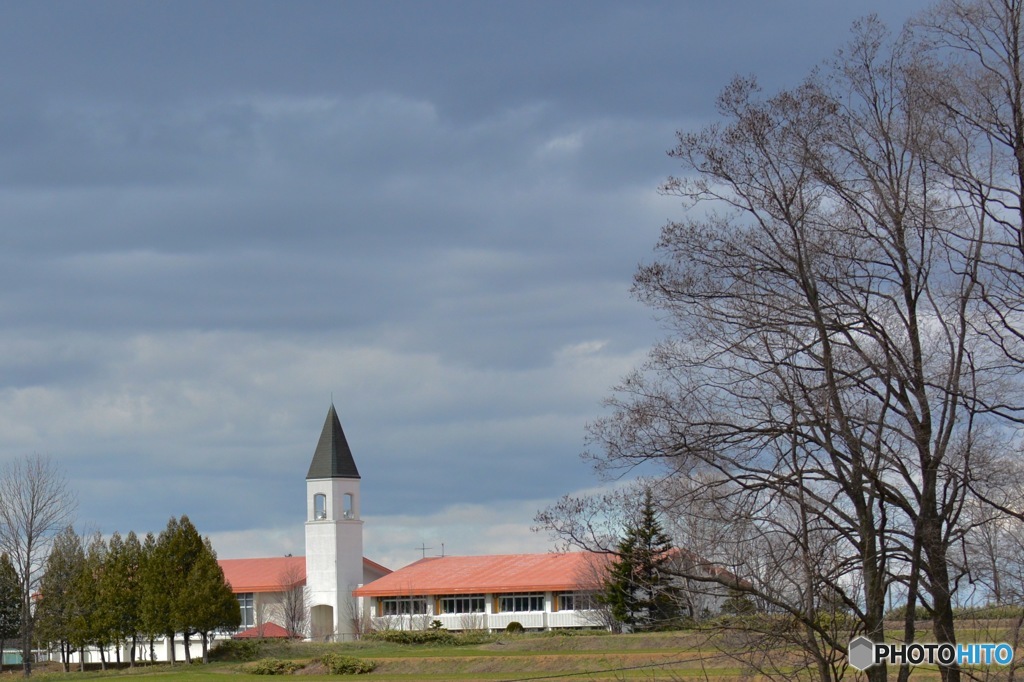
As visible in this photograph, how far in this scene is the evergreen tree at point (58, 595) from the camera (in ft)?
175

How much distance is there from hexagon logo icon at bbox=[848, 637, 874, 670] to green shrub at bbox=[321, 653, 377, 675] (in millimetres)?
26921

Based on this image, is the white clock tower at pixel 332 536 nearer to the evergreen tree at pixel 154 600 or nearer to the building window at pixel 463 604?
the building window at pixel 463 604

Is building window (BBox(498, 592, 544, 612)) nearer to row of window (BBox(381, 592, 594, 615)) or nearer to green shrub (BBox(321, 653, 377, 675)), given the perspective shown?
row of window (BBox(381, 592, 594, 615))

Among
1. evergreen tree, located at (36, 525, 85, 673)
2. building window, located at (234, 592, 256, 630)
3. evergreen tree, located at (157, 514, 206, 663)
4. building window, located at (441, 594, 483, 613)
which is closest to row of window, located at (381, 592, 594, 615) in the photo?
building window, located at (441, 594, 483, 613)

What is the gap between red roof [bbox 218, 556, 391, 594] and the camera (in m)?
73.4

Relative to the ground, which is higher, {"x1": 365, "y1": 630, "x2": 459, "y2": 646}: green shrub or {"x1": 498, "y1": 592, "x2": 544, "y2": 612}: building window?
{"x1": 498, "y1": 592, "x2": 544, "y2": 612}: building window

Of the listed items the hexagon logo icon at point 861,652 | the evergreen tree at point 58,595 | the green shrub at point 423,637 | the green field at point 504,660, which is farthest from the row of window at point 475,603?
the hexagon logo icon at point 861,652

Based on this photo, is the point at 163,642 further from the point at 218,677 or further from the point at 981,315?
the point at 981,315

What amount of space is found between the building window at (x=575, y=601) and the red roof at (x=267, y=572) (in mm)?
17644

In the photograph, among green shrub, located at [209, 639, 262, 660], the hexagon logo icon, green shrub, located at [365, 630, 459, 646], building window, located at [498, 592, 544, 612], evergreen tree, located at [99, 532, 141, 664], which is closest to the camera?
the hexagon logo icon

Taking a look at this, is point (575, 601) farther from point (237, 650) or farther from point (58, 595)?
point (58, 595)

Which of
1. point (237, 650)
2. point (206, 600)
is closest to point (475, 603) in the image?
point (237, 650)

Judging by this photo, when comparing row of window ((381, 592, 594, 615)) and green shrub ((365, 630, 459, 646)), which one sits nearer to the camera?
green shrub ((365, 630, 459, 646))

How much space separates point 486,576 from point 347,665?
2567cm
